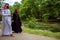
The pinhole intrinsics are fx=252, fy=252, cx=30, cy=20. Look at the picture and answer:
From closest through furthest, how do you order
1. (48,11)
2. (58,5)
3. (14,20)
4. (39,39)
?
1. (39,39)
2. (14,20)
3. (58,5)
4. (48,11)

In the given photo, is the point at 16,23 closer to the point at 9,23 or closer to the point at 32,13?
the point at 9,23

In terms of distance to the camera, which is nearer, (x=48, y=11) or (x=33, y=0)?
(x=48, y=11)

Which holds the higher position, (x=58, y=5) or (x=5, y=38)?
(x=58, y=5)

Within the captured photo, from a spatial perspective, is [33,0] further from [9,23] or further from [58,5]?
[9,23]

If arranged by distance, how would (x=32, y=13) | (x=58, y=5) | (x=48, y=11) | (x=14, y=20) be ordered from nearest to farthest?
(x=14, y=20) < (x=58, y=5) < (x=48, y=11) < (x=32, y=13)

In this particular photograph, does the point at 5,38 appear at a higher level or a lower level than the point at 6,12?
lower

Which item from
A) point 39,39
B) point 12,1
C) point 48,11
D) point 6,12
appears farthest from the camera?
point 12,1

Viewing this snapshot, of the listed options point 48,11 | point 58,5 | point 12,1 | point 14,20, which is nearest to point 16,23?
point 14,20

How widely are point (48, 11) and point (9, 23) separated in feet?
36.9

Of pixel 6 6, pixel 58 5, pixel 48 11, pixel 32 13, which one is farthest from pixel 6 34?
pixel 32 13

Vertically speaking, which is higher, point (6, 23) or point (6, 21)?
point (6, 21)

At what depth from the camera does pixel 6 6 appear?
49.4ft

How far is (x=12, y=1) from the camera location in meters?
46.1

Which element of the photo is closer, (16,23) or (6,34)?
(6,34)
